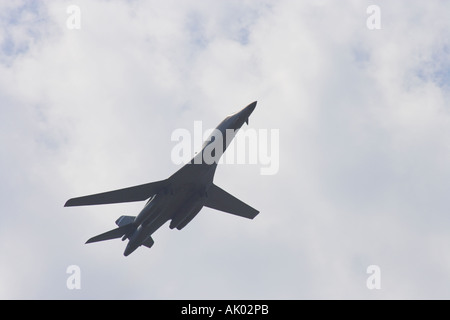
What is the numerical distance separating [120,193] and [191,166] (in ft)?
22.8

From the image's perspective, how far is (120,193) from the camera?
47219mm

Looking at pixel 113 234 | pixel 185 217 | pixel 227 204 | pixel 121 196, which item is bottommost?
pixel 113 234

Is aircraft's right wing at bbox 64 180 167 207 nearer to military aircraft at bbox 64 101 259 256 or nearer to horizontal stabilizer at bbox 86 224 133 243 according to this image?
military aircraft at bbox 64 101 259 256

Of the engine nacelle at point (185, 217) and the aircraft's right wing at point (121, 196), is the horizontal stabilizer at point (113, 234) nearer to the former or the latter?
the aircraft's right wing at point (121, 196)

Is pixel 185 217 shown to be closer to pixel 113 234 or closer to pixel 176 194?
pixel 176 194

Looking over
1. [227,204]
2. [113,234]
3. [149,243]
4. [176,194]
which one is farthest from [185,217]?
[149,243]

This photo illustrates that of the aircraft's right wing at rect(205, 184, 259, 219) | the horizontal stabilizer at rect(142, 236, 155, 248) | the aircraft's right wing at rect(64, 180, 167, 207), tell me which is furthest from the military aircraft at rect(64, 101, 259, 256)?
the horizontal stabilizer at rect(142, 236, 155, 248)

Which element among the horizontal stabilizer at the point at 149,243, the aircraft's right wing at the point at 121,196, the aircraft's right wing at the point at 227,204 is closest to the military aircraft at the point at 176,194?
the aircraft's right wing at the point at 121,196

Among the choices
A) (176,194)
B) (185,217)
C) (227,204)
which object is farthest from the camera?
(227,204)

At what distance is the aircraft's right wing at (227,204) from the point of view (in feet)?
165

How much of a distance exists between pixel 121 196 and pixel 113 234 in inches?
155

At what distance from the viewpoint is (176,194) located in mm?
45656
